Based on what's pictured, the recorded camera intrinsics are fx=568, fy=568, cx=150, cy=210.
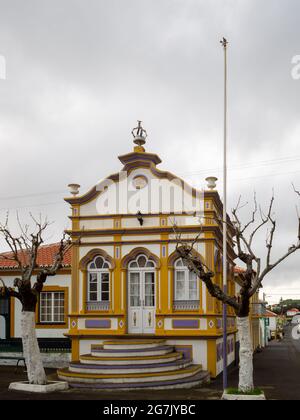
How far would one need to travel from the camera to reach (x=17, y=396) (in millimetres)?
16016

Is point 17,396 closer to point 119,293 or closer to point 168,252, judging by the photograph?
point 119,293

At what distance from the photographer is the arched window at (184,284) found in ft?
69.4

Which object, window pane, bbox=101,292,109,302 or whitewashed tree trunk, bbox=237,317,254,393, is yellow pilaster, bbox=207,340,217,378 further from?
whitewashed tree trunk, bbox=237,317,254,393

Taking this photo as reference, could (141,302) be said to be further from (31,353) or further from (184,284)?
(31,353)

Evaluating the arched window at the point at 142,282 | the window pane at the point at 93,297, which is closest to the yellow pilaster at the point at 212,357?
the arched window at the point at 142,282

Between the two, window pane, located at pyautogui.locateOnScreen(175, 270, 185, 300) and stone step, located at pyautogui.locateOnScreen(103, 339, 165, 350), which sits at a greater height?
window pane, located at pyautogui.locateOnScreen(175, 270, 185, 300)

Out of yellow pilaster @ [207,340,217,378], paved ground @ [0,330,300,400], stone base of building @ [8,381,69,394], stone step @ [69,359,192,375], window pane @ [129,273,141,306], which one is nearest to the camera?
paved ground @ [0,330,300,400]

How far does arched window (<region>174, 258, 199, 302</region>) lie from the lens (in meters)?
21.1

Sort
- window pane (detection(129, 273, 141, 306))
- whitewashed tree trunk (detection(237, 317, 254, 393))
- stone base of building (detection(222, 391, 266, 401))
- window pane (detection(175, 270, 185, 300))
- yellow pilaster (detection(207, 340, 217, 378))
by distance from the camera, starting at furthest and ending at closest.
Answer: window pane (detection(129, 273, 141, 306))
window pane (detection(175, 270, 185, 300))
yellow pilaster (detection(207, 340, 217, 378))
whitewashed tree trunk (detection(237, 317, 254, 393))
stone base of building (detection(222, 391, 266, 401))

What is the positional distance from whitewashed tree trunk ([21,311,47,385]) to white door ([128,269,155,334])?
5.22 m

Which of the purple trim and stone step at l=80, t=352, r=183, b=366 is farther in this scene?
the purple trim

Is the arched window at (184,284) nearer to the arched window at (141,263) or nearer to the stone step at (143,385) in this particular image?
the arched window at (141,263)

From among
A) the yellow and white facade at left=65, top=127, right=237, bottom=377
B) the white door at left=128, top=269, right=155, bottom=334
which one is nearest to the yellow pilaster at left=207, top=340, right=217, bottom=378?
the yellow and white facade at left=65, top=127, right=237, bottom=377
